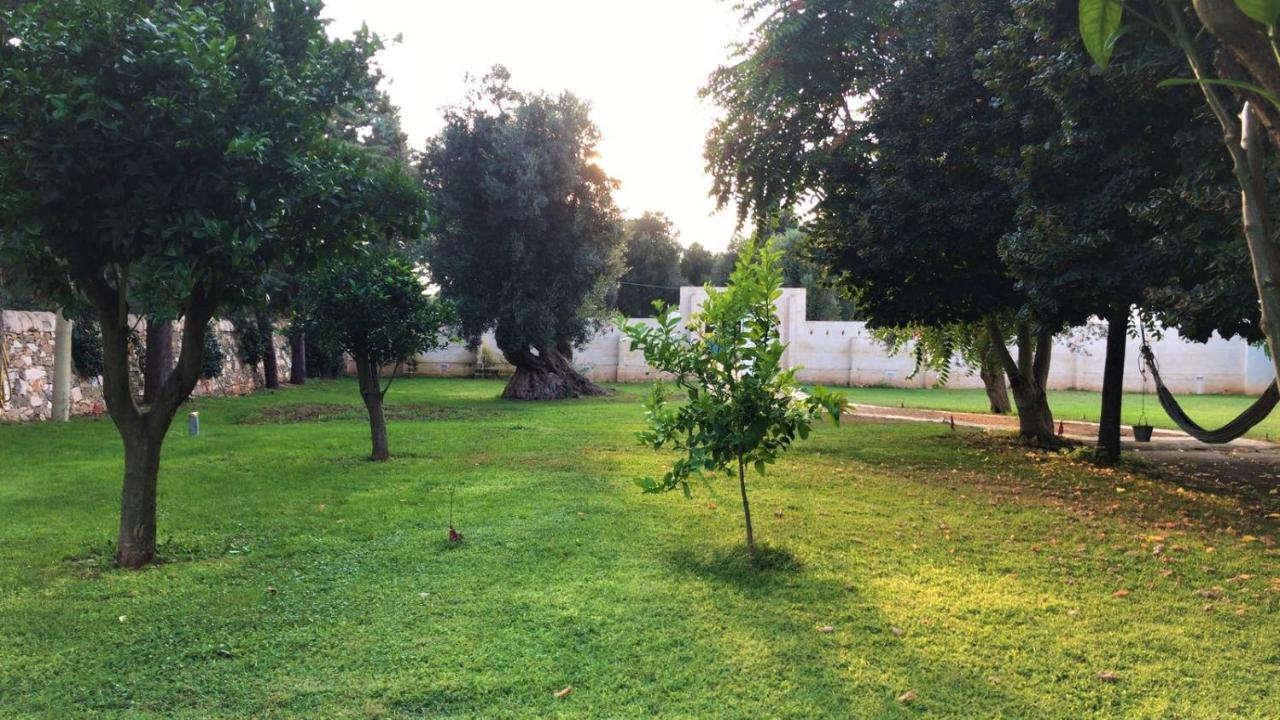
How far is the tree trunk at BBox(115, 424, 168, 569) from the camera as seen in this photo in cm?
451

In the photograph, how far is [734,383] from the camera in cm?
457

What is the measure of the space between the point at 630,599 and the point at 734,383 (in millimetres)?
1356

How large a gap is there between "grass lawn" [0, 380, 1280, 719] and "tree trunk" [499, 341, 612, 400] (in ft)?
39.2

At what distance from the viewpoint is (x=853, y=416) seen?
51.2 feet

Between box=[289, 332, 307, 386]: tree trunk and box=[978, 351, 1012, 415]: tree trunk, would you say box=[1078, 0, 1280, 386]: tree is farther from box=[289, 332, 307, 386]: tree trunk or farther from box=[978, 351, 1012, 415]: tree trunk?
box=[289, 332, 307, 386]: tree trunk

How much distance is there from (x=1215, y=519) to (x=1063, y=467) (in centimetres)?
261

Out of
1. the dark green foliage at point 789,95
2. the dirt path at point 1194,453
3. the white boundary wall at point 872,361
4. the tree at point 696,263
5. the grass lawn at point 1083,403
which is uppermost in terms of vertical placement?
the tree at point 696,263

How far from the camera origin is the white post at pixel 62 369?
1227 cm

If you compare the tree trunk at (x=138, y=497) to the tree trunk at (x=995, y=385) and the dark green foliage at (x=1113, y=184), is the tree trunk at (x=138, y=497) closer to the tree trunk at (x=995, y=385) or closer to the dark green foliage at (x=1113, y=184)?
the dark green foliage at (x=1113, y=184)

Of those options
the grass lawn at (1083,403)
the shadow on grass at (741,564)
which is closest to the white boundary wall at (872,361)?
the grass lawn at (1083,403)

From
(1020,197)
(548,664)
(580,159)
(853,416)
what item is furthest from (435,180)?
(548,664)

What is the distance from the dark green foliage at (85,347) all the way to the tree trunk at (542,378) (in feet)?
Answer: 27.3

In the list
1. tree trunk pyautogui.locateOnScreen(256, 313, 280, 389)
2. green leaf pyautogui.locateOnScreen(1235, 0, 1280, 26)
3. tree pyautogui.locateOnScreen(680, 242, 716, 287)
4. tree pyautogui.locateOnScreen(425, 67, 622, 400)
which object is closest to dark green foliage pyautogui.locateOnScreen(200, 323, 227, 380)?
tree trunk pyautogui.locateOnScreen(256, 313, 280, 389)

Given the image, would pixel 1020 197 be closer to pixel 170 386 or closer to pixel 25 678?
pixel 170 386
